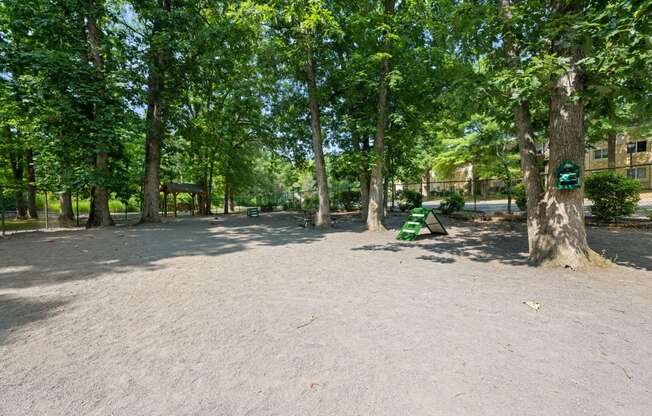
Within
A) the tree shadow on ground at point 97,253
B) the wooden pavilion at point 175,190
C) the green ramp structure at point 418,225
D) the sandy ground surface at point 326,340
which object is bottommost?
the sandy ground surface at point 326,340

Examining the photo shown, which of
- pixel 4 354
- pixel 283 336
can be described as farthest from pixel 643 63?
pixel 4 354

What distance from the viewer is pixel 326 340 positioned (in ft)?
8.91

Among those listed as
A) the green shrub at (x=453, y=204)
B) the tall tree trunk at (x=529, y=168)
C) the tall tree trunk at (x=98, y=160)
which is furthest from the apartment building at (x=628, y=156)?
the tall tree trunk at (x=98, y=160)

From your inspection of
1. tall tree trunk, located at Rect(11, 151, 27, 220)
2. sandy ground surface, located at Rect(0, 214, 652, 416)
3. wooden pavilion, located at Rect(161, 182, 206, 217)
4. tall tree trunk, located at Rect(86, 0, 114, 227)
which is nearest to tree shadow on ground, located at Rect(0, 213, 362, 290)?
sandy ground surface, located at Rect(0, 214, 652, 416)

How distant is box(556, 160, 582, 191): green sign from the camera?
484 centimetres

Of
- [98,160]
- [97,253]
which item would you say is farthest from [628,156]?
[98,160]

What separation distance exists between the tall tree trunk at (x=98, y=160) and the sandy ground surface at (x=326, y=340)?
311 inches

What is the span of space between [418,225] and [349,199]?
49.1 ft

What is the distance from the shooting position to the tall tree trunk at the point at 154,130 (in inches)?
527

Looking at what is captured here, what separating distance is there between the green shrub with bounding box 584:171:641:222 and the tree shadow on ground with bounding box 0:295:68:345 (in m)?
14.0

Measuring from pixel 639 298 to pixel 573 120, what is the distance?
297 cm

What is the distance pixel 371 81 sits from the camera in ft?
32.9

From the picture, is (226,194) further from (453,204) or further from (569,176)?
(569,176)

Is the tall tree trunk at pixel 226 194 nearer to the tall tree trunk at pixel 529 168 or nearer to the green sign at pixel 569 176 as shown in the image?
the tall tree trunk at pixel 529 168
